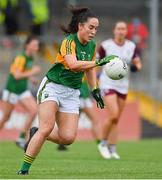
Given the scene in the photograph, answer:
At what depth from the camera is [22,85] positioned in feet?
61.0

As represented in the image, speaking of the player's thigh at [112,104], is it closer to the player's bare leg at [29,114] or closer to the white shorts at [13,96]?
the player's bare leg at [29,114]

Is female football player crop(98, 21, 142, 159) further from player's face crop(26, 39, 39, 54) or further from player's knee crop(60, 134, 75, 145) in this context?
player's knee crop(60, 134, 75, 145)

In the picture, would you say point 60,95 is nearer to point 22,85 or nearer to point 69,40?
point 69,40

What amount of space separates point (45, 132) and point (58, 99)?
23.1 inches

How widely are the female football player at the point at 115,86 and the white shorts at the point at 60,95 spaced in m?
3.62

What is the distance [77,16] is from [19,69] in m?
6.72

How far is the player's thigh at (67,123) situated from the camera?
11.5m

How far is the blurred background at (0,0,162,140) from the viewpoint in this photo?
2355 centimetres

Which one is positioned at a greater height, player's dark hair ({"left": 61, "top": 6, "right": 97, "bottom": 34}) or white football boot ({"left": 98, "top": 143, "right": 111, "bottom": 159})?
player's dark hair ({"left": 61, "top": 6, "right": 97, "bottom": 34})

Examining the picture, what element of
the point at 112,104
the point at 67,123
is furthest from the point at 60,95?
the point at 112,104

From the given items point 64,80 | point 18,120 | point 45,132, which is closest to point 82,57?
point 64,80

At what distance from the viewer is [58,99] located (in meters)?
11.5

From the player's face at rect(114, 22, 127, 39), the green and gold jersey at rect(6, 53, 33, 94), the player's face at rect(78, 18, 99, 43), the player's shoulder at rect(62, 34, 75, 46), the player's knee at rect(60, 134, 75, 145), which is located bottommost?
the green and gold jersey at rect(6, 53, 33, 94)

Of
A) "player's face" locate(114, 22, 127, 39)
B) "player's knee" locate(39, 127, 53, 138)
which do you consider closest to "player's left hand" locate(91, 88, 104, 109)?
"player's knee" locate(39, 127, 53, 138)
